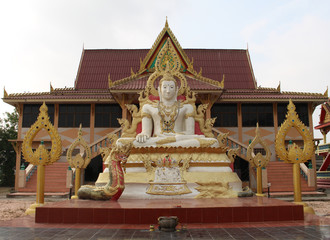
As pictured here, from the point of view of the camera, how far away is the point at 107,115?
63.4 feet

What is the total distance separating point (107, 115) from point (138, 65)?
540cm

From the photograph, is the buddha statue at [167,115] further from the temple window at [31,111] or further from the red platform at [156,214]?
the temple window at [31,111]

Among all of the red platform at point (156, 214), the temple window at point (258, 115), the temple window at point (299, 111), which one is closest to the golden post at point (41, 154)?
the red platform at point (156, 214)

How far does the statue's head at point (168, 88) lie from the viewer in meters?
8.93

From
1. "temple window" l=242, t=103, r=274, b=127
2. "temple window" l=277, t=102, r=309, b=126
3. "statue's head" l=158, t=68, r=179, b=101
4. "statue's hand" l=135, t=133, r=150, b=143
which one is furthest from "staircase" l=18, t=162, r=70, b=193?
"temple window" l=277, t=102, r=309, b=126

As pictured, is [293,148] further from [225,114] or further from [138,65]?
[138,65]

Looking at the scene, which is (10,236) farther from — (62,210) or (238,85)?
(238,85)

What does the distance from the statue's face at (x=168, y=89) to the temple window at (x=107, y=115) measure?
1055 cm

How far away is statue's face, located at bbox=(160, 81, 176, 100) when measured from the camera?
351 inches

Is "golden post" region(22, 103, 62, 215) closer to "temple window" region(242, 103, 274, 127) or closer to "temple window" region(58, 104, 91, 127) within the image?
"temple window" region(58, 104, 91, 127)

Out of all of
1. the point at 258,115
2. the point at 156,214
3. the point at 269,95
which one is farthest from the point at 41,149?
the point at 269,95

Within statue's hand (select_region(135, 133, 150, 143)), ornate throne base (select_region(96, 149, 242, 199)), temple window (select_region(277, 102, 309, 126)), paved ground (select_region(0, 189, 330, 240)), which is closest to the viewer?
paved ground (select_region(0, 189, 330, 240))

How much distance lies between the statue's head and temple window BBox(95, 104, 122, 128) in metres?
10.4

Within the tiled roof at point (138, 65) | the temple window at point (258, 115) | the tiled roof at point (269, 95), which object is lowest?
the temple window at point (258, 115)
